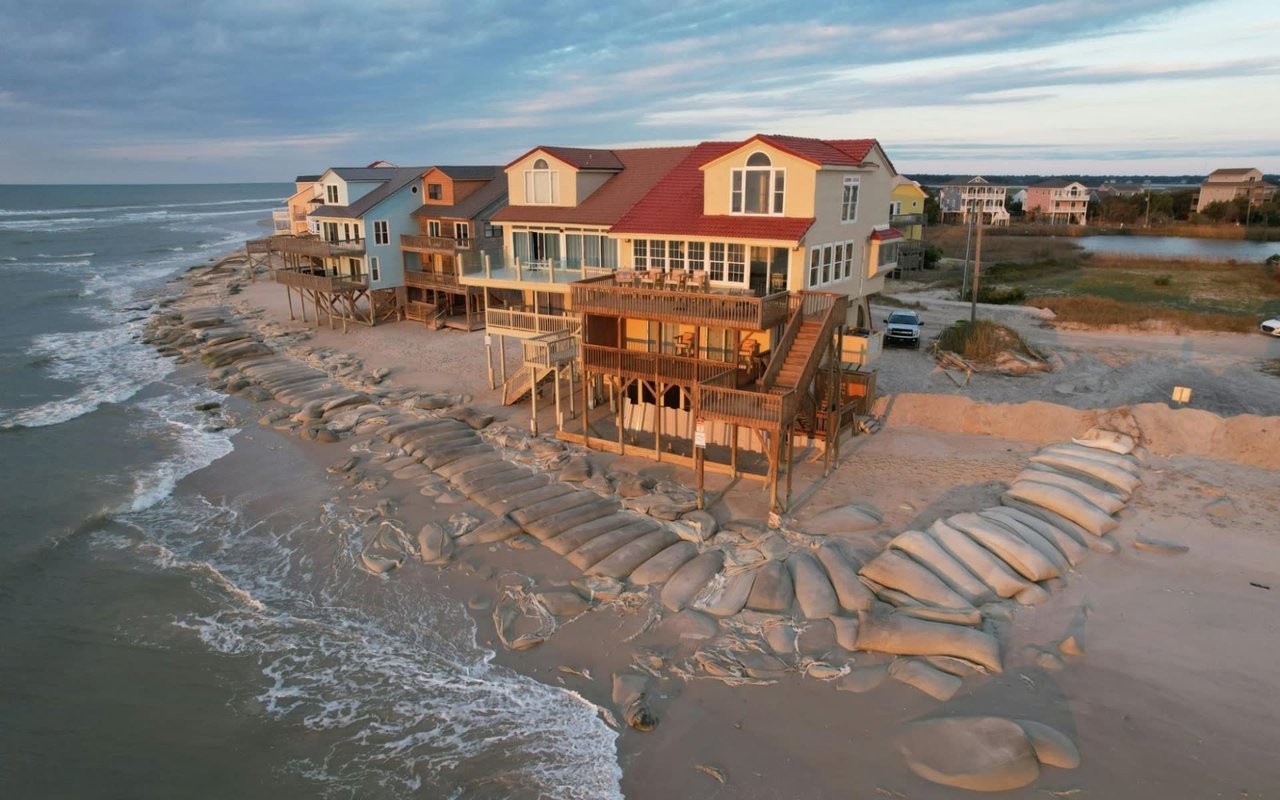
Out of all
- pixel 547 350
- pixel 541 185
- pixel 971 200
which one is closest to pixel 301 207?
pixel 541 185

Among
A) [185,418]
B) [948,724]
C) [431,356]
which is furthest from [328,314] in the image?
[948,724]

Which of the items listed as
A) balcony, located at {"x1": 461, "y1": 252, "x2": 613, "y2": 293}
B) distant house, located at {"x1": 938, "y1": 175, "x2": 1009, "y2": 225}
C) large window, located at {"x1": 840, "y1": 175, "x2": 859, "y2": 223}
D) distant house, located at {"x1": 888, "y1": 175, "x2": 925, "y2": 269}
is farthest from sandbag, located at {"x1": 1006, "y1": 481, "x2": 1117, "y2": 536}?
distant house, located at {"x1": 938, "y1": 175, "x2": 1009, "y2": 225}

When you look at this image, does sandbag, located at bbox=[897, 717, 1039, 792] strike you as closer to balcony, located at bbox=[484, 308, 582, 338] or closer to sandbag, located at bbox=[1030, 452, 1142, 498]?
sandbag, located at bbox=[1030, 452, 1142, 498]

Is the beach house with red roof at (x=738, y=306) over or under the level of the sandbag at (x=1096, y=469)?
over

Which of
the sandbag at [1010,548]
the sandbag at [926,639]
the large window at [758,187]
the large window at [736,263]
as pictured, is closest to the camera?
the sandbag at [926,639]

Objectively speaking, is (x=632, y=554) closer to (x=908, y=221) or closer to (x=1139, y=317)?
(x=1139, y=317)

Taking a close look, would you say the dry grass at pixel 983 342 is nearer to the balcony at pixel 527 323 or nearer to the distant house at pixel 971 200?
the balcony at pixel 527 323

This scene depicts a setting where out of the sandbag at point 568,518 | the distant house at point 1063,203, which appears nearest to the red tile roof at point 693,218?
the sandbag at point 568,518
